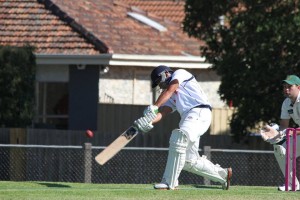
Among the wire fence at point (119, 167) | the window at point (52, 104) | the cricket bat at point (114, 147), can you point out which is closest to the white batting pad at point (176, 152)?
the cricket bat at point (114, 147)

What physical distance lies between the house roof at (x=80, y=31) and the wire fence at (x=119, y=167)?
4.65 metres

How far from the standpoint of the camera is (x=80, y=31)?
104 feet

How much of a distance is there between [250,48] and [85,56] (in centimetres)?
622

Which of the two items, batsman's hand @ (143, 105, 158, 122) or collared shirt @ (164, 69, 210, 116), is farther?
collared shirt @ (164, 69, 210, 116)

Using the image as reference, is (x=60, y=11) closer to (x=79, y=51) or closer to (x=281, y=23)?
(x=79, y=51)

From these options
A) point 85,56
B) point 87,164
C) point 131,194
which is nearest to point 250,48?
point 87,164

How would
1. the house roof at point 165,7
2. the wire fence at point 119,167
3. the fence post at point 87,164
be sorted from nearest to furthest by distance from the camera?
the fence post at point 87,164 < the wire fence at point 119,167 < the house roof at point 165,7

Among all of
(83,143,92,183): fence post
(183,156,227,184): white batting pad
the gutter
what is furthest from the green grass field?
the gutter

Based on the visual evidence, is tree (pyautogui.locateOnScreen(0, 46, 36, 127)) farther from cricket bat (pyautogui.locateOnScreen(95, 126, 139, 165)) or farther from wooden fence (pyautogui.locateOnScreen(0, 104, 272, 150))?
cricket bat (pyautogui.locateOnScreen(95, 126, 139, 165))

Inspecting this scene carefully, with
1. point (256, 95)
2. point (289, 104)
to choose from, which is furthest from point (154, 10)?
point (289, 104)

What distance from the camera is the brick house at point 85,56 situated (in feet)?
103

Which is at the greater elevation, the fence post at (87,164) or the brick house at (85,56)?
the brick house at (85,56)

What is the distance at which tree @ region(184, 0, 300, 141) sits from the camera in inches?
985

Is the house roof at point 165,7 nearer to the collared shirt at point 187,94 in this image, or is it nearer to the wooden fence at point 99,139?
the wooden fence at point 99,139
